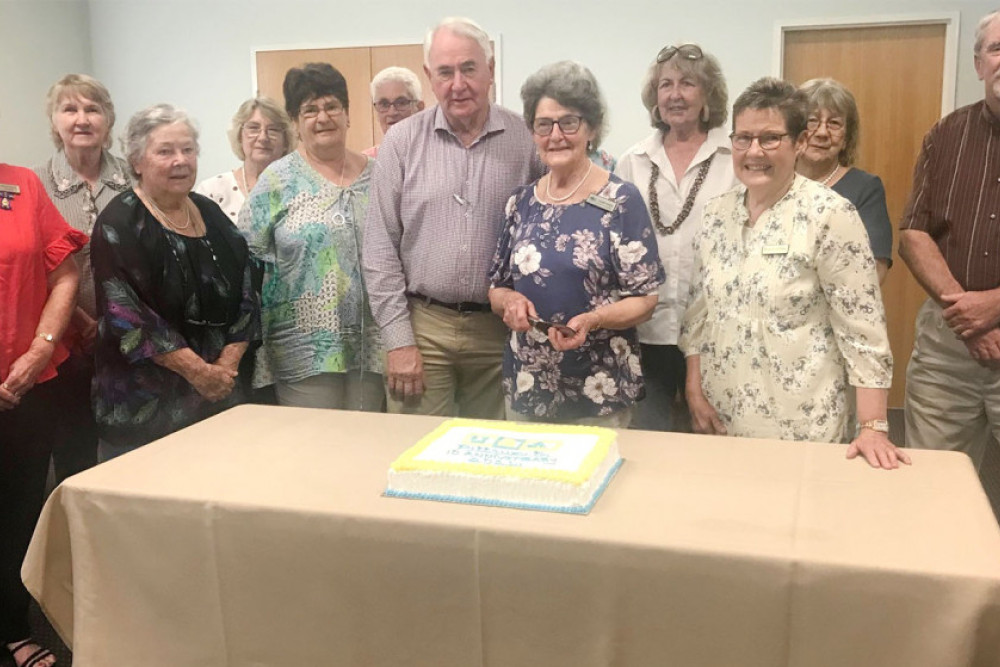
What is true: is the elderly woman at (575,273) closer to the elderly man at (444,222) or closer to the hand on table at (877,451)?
the elderly man at (444,222)

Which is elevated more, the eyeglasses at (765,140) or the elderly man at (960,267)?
the eyeglasses at (765,140)

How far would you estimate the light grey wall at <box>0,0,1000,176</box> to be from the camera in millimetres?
4184

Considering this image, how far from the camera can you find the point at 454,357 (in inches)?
87.4

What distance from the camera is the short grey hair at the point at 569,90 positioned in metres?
1.86

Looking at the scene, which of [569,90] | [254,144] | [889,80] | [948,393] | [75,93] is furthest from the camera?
[889,80]

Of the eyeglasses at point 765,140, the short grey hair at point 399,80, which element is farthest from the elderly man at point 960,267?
the short grey hair at point 399,80

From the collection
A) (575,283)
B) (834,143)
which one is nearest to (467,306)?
(575,283)

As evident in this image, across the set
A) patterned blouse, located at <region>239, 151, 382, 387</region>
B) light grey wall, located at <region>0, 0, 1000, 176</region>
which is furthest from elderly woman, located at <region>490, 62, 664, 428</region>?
light grey wall, located at <region>0, 0, 1000, 176</region>

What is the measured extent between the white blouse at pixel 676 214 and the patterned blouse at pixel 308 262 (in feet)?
2.63

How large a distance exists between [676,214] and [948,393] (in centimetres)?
87

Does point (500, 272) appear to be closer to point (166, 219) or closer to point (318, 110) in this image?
point (318, 110)

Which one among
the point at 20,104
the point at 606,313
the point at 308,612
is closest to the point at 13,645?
the point at 308,612

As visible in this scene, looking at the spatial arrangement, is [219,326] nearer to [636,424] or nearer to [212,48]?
[636,424]

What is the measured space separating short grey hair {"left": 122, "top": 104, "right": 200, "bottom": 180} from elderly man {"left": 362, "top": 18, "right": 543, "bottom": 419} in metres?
0.53
